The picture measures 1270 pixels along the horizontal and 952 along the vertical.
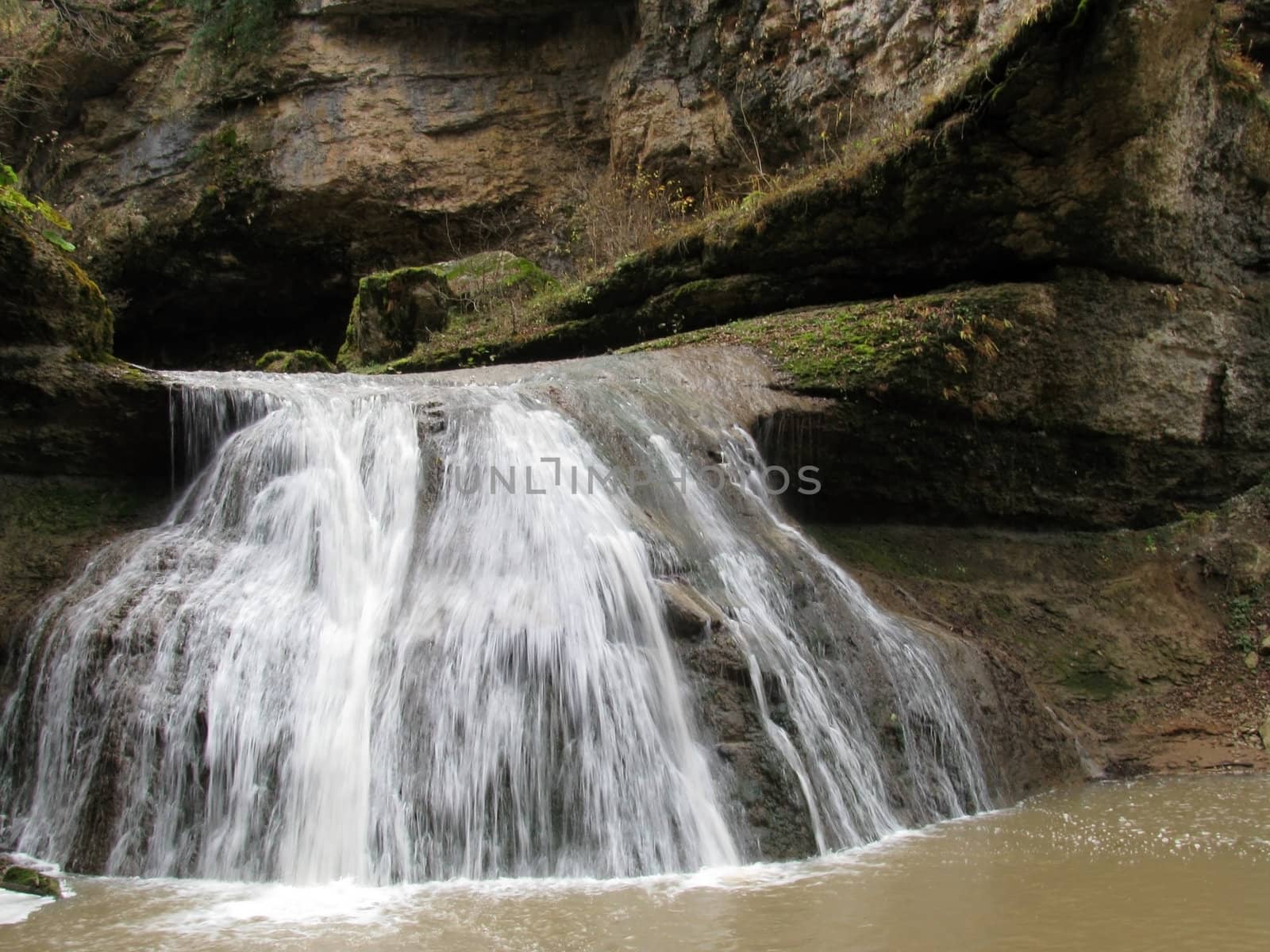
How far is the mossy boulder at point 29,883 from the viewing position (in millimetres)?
4340

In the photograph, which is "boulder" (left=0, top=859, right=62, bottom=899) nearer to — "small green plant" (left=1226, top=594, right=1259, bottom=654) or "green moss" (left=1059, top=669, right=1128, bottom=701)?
"green moss" (left=1059, top=669, right=1128, bottom=701)

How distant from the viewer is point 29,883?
14.3 ft

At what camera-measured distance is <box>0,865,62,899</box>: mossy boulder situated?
14.2 ft

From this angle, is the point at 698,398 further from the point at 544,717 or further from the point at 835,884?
the point at 835,884

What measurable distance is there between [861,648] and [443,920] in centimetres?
335

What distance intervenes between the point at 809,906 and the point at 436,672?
225 cm

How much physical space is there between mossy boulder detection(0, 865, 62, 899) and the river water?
105 mm

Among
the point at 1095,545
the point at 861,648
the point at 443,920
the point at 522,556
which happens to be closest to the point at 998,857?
the point at 861,648

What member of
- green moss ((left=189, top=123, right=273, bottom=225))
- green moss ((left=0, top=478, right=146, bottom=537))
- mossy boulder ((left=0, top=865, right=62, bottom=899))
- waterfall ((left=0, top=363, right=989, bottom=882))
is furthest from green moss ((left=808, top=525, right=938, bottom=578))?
green moss ((left=189, top=123, right=273, bottom=225))

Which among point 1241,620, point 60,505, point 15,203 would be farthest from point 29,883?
point 1241,620

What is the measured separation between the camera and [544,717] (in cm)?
506

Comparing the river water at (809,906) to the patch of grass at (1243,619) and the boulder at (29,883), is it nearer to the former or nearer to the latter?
the boulder at (29,883)

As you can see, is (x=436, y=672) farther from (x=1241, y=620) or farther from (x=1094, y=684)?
(x=1241, y=620)

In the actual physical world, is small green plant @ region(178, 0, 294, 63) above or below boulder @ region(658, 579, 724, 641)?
above
